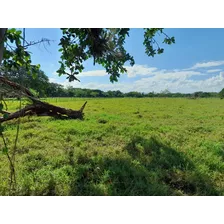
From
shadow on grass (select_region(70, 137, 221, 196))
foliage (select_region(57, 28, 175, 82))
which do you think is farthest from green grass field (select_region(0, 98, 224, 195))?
foliage (select_region(57, 28, 175, 82))

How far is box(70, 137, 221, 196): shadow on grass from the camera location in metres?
2.23

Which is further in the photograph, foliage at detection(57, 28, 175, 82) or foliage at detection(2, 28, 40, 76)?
foliage at detection(57, 28, 175, 82)

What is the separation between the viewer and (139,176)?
2.54 meters

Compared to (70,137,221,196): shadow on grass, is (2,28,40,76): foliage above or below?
above

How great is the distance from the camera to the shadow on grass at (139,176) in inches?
87.8

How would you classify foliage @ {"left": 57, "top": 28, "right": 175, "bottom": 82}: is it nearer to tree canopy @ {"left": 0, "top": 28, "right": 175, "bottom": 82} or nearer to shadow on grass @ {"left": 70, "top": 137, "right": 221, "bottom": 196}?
tree canopy @ {"left": 0, "top": 28, "right": 175, "bottom": 82}

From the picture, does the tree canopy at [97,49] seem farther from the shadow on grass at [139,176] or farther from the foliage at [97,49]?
the shadow on grass at [139,176]

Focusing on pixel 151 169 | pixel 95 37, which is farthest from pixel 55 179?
pixel 95 37

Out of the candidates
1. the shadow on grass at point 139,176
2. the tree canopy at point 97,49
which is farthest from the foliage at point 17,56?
the shadow on grass at point 139,176

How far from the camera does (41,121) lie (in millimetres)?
6312

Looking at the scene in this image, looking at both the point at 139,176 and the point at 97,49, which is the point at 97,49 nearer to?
the point at 97,49

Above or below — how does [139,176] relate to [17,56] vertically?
below

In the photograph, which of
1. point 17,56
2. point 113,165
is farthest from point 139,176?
point 17,56

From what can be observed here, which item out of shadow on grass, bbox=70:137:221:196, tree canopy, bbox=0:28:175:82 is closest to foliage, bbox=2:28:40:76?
tree canopy, bbox=0:28:175:82
